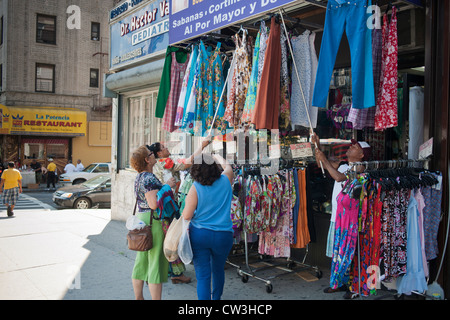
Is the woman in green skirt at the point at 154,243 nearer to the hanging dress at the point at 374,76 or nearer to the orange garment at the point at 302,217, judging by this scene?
the orange garment at the point at 302,217

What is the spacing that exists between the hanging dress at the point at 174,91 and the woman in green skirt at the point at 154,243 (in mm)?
2324

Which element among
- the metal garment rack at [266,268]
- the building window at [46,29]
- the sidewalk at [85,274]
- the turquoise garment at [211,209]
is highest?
the building window at [46,29]

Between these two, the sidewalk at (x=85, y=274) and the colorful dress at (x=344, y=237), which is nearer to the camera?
the colorful dress at (x=344, y=237)

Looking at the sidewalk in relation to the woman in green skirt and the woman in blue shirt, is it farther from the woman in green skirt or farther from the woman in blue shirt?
the woman in blue shirt

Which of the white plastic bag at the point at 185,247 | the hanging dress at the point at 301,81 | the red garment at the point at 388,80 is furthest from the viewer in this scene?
the hanging dress at the point at 301,81

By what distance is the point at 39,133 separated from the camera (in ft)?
83.6

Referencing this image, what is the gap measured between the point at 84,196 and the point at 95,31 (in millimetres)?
17182

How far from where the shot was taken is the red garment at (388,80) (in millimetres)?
4363

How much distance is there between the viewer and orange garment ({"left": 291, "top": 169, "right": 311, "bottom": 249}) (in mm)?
5367

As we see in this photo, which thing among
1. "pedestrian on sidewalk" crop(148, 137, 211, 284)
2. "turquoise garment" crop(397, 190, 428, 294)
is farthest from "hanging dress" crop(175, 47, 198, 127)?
"turquoise garment" crop(397, 190, 428, 294)

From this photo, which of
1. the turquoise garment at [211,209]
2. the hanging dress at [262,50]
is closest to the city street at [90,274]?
the turquoise garment at [211,209]

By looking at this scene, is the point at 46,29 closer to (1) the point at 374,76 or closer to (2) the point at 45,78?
(2) the point at 45,78

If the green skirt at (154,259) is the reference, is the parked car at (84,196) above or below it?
below
